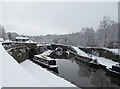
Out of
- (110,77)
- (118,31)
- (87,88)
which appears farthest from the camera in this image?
(118,31)

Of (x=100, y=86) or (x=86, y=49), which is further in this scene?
(x=86, y=49)

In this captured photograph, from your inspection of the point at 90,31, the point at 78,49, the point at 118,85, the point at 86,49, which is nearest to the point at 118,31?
the point at 86,49

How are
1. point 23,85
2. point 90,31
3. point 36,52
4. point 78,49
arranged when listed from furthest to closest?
point 90,31, point 78,49, point 36,52, point 23,85

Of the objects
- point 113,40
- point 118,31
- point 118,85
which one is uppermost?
point 118,31

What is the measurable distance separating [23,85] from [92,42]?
3893 centimetres

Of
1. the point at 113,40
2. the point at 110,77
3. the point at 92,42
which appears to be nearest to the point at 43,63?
the point at 110,77

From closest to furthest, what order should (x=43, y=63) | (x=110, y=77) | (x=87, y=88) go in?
(x=87, y=88)
(x=110, y=77)
(x=43, y=63)

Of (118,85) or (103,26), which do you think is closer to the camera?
(118,85)

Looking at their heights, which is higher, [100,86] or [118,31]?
[118,31]

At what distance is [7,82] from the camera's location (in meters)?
5.35

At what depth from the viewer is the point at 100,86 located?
504 inches

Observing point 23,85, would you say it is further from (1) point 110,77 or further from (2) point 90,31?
(2) point 90,31

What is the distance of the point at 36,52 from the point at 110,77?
2142cm

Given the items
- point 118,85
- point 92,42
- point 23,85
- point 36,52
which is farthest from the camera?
point 92,42
